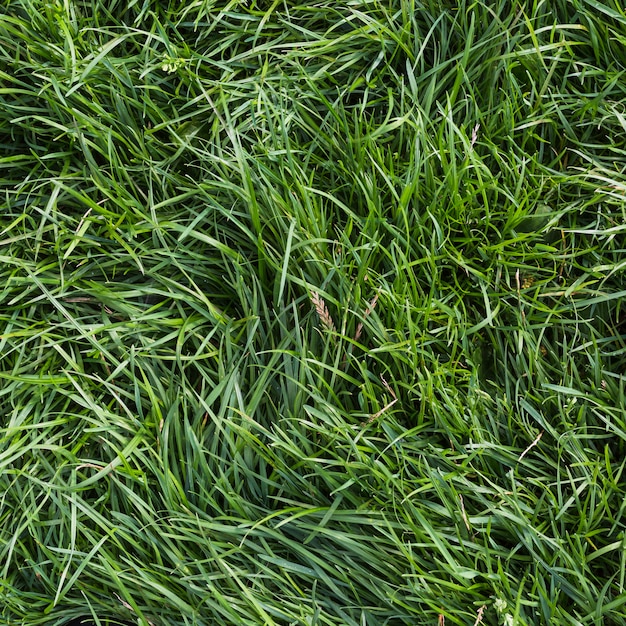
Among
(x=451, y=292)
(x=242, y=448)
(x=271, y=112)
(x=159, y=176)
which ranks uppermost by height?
(x=271, y=112)

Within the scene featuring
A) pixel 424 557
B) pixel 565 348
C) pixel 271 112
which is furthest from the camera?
pixel 271 112

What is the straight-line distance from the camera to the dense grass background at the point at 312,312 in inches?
62.4

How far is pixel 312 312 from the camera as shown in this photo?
1.72m

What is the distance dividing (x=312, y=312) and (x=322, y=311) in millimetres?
99

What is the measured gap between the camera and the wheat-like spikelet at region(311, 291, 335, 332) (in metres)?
1.61

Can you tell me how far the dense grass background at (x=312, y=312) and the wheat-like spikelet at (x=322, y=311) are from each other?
1.4 inches

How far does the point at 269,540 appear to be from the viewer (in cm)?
163

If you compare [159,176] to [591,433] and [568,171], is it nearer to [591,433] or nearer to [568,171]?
[568,171]

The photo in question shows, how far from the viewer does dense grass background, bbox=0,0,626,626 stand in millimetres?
1585

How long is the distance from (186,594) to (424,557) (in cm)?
58

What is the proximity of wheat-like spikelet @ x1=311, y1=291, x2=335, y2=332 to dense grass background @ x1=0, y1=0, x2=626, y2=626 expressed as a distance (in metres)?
0.04

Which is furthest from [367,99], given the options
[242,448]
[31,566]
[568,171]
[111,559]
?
[31,566]

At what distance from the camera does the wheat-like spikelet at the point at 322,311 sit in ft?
5.30

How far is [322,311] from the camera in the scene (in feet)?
5.33
